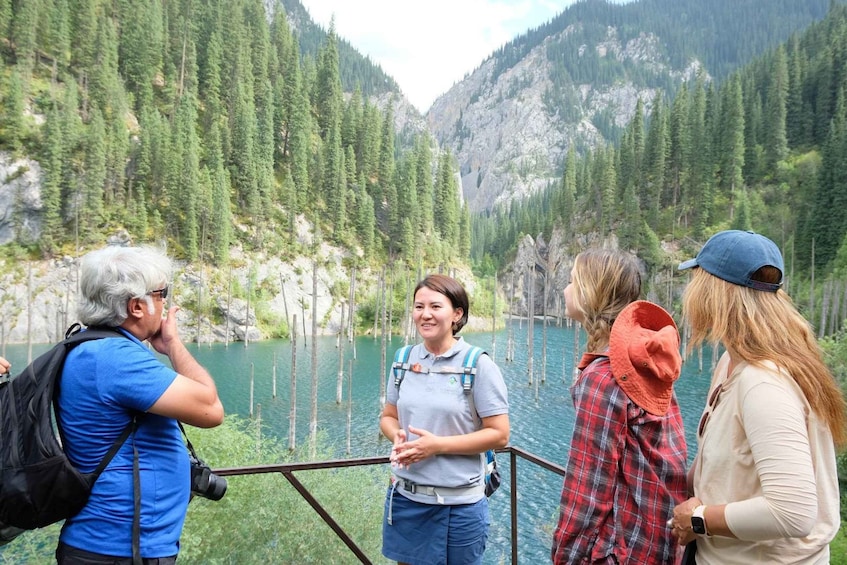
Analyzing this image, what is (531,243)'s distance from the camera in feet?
275

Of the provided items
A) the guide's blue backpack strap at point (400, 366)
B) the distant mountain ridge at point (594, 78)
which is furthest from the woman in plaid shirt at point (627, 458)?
the distant mountain ridge at point (594, 78)

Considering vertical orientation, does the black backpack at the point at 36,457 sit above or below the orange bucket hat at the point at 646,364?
below

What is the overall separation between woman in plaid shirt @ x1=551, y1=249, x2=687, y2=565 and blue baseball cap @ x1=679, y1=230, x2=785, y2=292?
24 centimetres

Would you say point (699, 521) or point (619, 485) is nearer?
point (699, 521)

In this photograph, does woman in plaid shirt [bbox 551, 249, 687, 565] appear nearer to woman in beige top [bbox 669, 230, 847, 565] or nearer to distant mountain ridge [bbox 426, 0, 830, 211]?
woman in beige top [bbox 669, 230, 847, 565]

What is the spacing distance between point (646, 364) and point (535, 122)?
601ft

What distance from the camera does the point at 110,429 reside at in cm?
170

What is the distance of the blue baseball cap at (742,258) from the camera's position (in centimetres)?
146

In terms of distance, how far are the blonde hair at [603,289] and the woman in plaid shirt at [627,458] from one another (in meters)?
0.16

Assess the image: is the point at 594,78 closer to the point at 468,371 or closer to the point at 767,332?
the point at 468,371

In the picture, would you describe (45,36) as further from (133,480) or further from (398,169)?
(133,480)

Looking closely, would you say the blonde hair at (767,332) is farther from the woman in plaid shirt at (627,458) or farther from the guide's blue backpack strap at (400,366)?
the guide's blue backpack strap at (400,366)

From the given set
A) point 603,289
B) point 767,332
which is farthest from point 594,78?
point 767,332

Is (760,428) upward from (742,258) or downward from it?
downward
